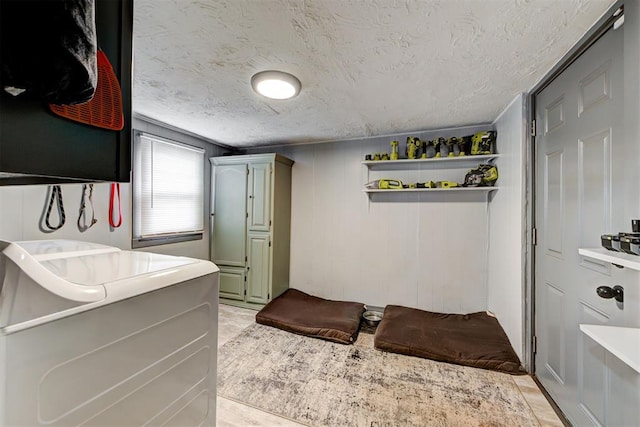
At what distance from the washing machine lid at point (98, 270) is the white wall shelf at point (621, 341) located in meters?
1.43

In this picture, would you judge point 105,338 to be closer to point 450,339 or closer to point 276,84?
point 276,84

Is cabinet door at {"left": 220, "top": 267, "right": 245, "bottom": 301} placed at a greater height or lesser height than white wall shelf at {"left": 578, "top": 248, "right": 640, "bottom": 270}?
lesser

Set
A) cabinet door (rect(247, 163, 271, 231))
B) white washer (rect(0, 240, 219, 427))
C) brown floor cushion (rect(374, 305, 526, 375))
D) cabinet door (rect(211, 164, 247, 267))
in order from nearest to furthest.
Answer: white washer (rect(0, 240, 219, 427)), brown floor cushion (rect(374, 305, 526, 375)), cabinet door (rect(247, 163, 271, 231)), cabinet door (rect(211, 164, 247, 267))

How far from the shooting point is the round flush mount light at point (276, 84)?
5.91ft

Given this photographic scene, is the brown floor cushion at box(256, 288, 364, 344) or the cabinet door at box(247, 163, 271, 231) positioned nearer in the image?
the brown floor cushion at box(256, 288, 364, 344)

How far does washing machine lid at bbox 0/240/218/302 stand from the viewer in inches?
21.4

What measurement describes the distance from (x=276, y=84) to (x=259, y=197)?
179 cm

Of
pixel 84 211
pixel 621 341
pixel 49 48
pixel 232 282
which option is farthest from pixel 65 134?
pixel 232 282

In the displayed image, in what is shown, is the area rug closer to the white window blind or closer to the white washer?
the white washer

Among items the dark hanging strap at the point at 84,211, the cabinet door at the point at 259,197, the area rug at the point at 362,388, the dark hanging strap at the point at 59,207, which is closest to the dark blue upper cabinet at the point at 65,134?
the area rug at the point at 362,388

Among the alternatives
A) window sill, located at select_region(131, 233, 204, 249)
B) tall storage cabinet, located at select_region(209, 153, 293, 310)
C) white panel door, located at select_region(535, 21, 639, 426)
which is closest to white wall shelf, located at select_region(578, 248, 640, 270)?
white panel door, located at select_region(535, 21, 639, 426)

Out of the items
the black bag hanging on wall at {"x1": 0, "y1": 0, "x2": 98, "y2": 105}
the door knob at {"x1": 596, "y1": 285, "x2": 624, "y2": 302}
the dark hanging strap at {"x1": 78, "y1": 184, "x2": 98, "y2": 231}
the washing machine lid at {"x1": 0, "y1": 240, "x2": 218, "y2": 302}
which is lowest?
the door knob at {"x1": 596, "y1": 285, "x2": 624, "y2": 302}

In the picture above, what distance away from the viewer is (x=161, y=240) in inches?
118

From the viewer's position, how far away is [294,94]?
203cm
